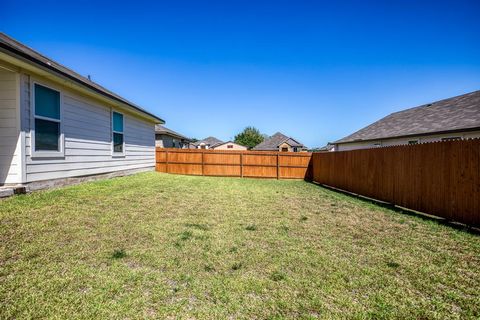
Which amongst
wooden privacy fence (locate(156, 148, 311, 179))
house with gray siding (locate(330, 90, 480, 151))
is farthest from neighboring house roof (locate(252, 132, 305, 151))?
wooden privacy fence (locate(156, 148, 311, 179))

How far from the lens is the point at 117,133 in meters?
9.85

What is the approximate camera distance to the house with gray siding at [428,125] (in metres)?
10.8

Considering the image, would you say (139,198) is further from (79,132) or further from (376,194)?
(376,194)

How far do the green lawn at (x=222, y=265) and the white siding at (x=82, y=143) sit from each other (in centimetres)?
104

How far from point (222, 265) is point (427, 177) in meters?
5.73

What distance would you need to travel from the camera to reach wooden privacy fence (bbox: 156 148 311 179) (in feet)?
49.8

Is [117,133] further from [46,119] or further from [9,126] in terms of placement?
[9,126]

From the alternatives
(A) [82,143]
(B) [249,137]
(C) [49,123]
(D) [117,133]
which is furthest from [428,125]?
(B) [249,137]

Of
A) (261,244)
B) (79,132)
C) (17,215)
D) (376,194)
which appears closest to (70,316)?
(261,244)

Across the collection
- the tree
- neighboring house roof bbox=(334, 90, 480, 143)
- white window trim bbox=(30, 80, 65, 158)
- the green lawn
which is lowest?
the green lawn

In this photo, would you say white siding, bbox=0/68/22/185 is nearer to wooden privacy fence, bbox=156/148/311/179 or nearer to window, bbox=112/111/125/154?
window, bbox=112/111/125/154

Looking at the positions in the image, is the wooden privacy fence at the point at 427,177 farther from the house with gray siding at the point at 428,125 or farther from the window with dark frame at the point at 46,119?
the window with dark frame at the point at 46,119

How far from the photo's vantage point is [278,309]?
81.7 inches

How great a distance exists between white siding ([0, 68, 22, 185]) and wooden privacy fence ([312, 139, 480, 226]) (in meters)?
9.52
